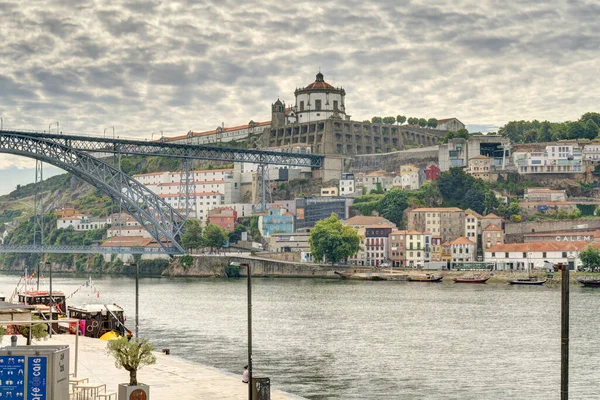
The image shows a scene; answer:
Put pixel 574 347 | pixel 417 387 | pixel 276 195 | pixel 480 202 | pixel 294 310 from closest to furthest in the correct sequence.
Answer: pixel 417 387, pixel 574 347, pixel 294 310, pixel 480 202, pixel 276 195

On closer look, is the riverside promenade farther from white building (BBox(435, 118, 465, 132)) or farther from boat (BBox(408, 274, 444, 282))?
white building (BBox(435, 118, 465, 132))

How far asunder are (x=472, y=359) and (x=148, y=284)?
52007 mm

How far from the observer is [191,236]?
9312cm

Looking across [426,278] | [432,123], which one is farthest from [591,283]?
[432,123]

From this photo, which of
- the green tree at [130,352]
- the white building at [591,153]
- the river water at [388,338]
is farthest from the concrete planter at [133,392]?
the white building at [591,153]

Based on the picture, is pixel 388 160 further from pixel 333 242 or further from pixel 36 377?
pixel 36 377

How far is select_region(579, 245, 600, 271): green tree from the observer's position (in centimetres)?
7806

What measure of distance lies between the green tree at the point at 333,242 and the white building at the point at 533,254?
12.0 metres

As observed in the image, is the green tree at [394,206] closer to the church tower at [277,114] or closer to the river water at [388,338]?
the church tower at [277,114]

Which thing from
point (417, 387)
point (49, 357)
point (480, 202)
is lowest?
point (417, 387)

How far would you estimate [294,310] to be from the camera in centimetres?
4997

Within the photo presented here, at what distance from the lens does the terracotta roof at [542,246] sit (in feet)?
269

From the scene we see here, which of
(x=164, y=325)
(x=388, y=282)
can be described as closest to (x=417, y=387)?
(x=164, y=325)

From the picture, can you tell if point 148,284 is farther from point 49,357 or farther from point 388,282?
point 49,357
